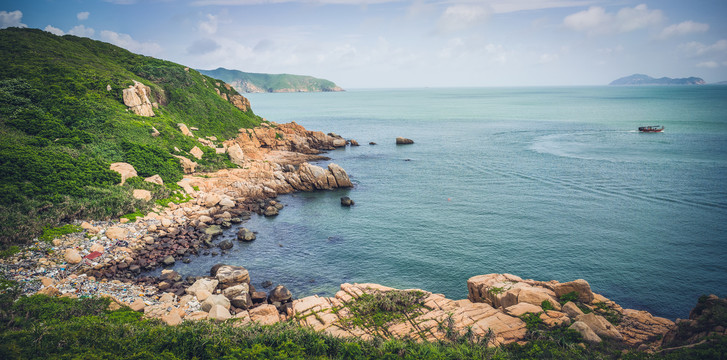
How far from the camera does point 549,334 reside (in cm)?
1958

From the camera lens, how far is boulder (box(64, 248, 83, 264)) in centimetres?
2862

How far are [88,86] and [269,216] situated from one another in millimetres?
39670

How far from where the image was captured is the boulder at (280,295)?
92.6ft

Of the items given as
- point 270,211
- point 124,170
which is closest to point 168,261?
point 270,211

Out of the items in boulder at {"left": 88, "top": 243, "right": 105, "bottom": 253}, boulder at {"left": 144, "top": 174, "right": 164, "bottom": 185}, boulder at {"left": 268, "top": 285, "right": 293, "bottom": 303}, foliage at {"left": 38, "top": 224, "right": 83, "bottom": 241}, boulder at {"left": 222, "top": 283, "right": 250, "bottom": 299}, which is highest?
boulder at {"left": 144, "top": 174, "right": 164, "bottom": 185}

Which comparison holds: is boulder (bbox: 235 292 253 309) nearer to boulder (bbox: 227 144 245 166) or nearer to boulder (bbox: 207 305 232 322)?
boulder (bbox: 207 305 232 322)

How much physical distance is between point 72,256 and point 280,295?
57.1 feet

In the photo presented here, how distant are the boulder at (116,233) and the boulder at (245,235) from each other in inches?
425

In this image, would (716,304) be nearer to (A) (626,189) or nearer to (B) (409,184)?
(A) (626,189)

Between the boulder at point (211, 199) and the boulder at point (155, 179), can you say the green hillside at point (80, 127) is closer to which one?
the boulder at point (155, 179)

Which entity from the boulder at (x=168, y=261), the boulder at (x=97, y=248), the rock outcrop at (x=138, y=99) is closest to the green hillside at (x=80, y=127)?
the rock outcrop at (x=138, y=99)

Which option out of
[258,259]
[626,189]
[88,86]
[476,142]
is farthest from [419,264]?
[476,142]

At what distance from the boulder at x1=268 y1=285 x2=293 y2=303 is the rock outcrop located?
164ft

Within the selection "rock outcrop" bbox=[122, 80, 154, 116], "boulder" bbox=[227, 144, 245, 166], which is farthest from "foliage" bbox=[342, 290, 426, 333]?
"rock outcrop" bbox=[122, 80, 154, 116]
